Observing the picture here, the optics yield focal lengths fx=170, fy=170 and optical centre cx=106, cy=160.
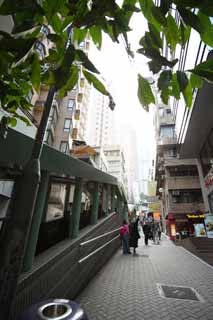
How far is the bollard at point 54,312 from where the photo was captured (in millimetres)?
1546

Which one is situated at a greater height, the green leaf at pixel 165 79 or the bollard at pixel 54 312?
the green leaf at pixel 165 79

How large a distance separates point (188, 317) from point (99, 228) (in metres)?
3.55

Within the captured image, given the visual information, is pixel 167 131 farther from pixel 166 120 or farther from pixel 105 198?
pixel 105 198

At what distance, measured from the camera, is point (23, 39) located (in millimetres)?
768

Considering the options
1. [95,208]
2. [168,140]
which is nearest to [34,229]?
[95,208]

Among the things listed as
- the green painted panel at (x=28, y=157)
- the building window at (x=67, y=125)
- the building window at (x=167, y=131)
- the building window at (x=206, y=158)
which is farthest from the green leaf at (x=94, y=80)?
the building window at (x=167, y=131)

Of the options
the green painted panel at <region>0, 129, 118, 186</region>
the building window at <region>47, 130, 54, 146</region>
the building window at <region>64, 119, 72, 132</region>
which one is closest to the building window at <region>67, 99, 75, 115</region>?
the building window at <region>64, 119, 72, 132</region>

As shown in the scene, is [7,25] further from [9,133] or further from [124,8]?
[124,8]

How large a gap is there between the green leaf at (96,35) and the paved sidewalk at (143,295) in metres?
4.12

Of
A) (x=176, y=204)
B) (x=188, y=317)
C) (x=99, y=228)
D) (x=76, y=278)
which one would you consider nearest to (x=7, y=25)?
(x=76, y=278)

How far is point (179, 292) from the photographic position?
432 centimetres

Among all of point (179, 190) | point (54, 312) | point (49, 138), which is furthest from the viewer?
point (179, 190)

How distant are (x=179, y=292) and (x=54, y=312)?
158 inches

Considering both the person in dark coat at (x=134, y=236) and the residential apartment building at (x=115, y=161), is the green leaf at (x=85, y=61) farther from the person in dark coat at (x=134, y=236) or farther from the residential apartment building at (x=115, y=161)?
the residential apartment building at (x=115, y=161)
